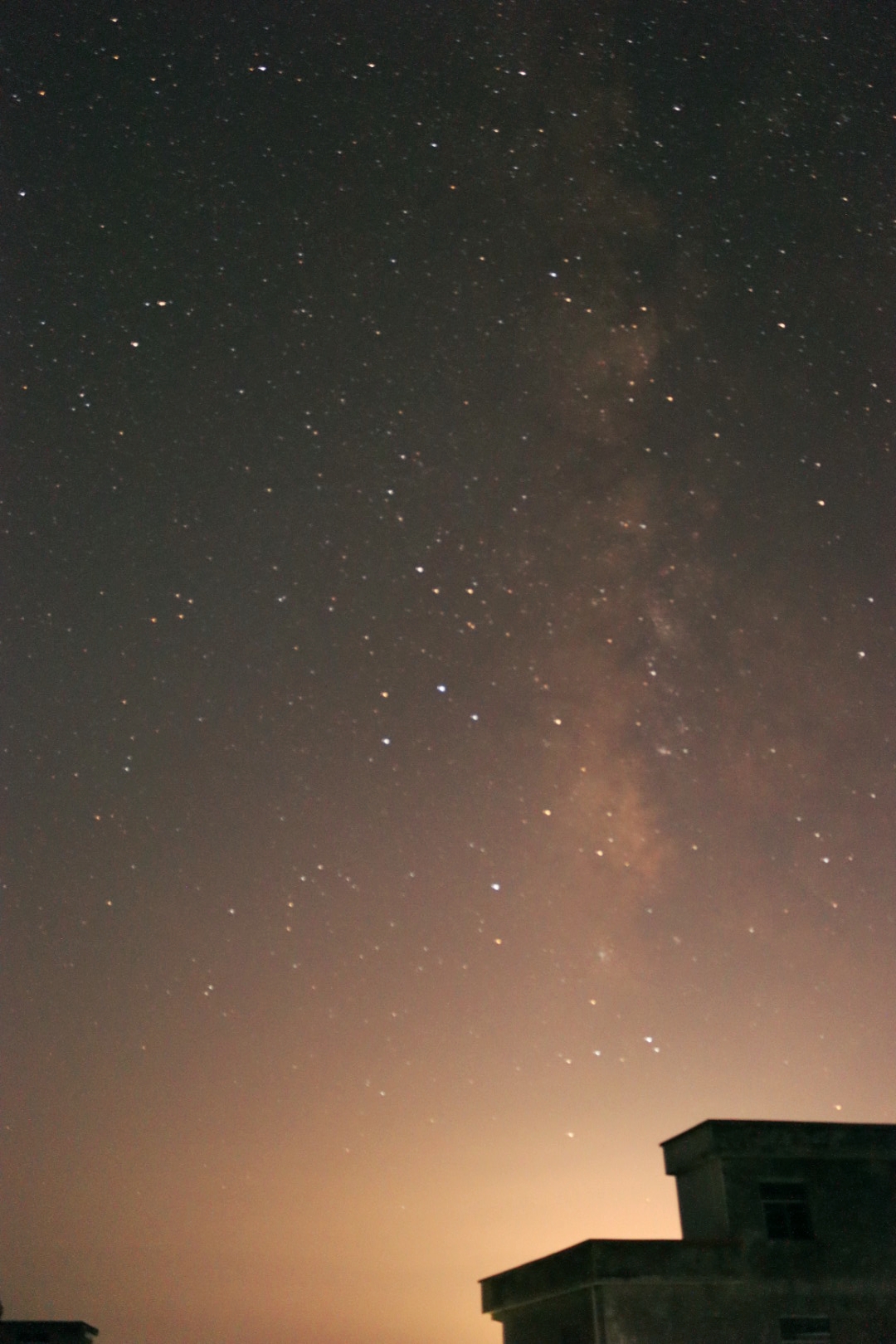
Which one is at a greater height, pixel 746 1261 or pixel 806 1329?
pixel 746 1261

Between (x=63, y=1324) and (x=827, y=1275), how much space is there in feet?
60.8

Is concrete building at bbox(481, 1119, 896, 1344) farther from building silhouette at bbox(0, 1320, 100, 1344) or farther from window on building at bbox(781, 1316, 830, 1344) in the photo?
building silhouette at bbox(0, 1320, 100, 1344)

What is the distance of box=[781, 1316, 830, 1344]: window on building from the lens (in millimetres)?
17281

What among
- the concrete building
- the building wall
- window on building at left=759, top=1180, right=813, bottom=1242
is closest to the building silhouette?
the concrete building

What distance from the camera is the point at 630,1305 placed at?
55.3 ft

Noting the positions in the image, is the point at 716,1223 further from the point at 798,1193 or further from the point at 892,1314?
the point at 892,1314

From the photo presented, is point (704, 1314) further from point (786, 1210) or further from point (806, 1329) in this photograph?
point (786, 1210)

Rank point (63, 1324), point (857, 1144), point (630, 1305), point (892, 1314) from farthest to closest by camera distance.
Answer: point (63, 1324) < point (857, 1144) < point (892, 1314) < point (630, 1305)

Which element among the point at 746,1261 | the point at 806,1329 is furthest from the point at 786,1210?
the point at 806,1329

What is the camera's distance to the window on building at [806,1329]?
680 inches

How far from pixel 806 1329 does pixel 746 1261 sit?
1304mm

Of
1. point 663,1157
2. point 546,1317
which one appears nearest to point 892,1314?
point 663,1157

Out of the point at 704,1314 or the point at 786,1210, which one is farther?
the point at 786,1210

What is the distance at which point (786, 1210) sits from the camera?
1869 centimetres
